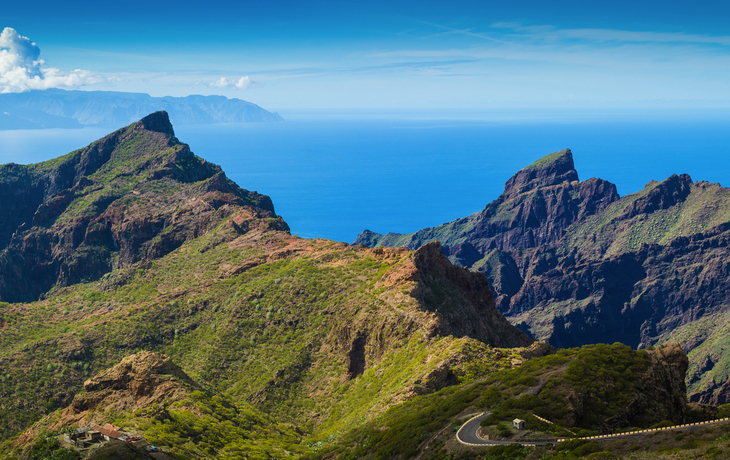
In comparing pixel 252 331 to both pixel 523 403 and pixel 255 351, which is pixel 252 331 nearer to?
pixel 255 351

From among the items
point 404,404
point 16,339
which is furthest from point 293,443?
point 16,339

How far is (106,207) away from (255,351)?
284ft

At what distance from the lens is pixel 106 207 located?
15438 cm

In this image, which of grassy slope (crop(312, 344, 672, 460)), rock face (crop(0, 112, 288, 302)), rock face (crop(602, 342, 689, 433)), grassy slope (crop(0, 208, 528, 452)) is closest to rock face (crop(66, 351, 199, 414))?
grassy slope (crop(0, 208, 528, 452))

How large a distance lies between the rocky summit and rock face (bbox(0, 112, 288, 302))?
0.66m

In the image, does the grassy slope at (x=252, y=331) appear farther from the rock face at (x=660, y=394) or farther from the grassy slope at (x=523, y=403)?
the rock face at (x=660, y=394)

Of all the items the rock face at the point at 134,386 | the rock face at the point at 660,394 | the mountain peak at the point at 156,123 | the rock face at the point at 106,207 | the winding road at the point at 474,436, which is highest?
the mountain peak at the point at 156,123

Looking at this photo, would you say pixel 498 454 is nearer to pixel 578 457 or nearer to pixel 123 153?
pixel 578 457

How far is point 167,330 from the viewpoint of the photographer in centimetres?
10088

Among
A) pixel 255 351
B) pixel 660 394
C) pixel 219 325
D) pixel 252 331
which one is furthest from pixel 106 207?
pixel 660 394

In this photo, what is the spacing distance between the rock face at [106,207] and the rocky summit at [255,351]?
2.18 ft

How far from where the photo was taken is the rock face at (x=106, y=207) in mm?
141625

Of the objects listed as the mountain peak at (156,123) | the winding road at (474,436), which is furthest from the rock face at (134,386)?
the mountain peak at (156,123)

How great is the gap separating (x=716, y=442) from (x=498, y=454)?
521 inches
